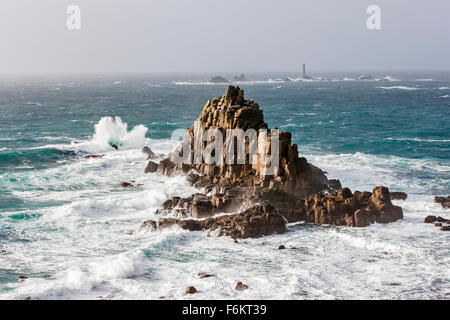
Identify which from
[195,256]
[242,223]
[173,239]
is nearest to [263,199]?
[242,223]

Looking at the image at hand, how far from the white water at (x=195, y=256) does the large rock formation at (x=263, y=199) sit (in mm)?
905

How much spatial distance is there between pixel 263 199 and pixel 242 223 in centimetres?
360

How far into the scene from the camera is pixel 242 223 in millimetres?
31359

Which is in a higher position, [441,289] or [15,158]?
[15,158]

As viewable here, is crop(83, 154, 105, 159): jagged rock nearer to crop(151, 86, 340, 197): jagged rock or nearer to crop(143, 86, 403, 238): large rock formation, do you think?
crop(151, 86, 340, 197): jagged rock

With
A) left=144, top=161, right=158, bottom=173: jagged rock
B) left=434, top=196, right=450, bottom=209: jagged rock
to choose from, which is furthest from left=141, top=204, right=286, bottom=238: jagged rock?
left=144, top=161, right=158, bottom=173: jagged rock

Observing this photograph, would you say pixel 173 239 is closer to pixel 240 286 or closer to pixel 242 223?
pixel 242 223

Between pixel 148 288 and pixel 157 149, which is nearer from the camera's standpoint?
pixel 148 288

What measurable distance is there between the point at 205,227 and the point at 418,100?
111m

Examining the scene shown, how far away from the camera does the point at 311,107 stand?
11469 cm

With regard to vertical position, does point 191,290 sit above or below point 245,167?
below

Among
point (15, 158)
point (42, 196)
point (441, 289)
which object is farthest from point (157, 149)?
point (441, 289)

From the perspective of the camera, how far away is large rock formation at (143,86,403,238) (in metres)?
31.9

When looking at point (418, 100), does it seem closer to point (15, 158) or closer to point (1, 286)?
point (15, 158)
